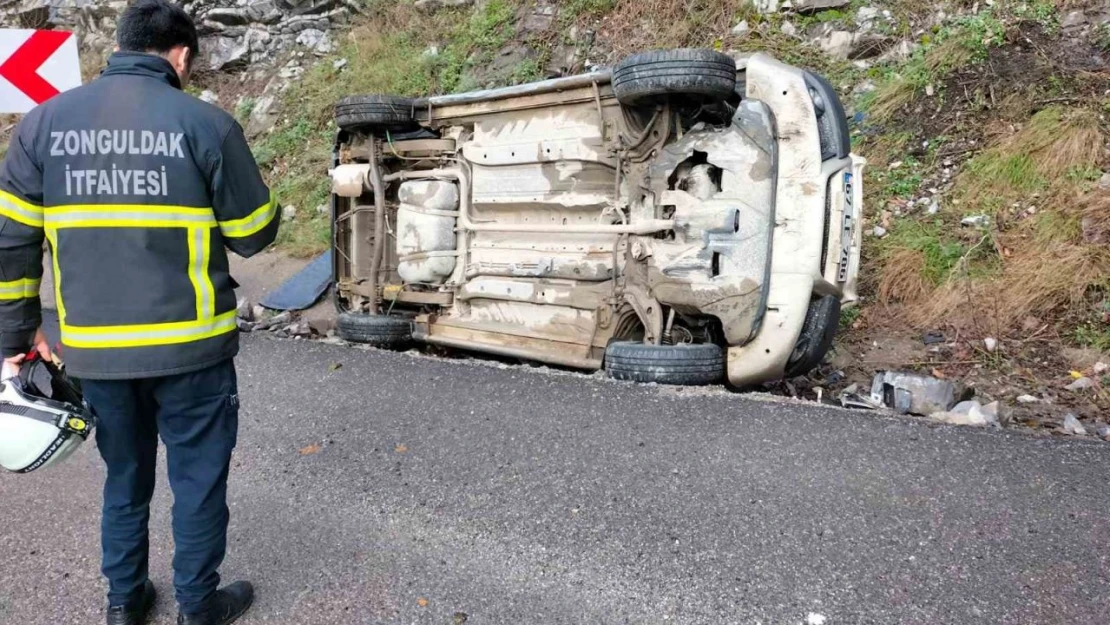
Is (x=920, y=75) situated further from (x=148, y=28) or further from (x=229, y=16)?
(x=229, y=16)

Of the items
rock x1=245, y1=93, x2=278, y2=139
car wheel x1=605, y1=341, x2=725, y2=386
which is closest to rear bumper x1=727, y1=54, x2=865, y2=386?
car wheel x1=605, y1=341, x2=725, y2=386

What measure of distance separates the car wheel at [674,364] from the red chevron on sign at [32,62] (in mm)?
3744

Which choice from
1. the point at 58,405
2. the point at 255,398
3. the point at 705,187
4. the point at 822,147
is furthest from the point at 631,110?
the point at 58,405

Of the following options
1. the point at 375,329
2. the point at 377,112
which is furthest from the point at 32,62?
the point at 375,329

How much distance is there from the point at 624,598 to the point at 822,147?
232 cm

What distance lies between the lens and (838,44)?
232 inches

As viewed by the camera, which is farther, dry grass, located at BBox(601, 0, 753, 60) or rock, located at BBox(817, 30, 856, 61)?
dry grass, located at BBox(601, 0, 753, 60)

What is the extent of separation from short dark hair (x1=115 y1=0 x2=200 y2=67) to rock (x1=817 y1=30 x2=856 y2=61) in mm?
5393

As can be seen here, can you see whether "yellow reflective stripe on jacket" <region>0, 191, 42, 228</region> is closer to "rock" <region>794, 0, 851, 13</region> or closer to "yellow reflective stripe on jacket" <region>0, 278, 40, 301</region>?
"yellow reflective stripe on jacket" <region>0, 278, 40, 301</region>

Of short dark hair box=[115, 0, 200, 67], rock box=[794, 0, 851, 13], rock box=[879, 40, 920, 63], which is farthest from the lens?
rock box=[794, 0, 851, 13]

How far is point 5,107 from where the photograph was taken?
4.19 metres

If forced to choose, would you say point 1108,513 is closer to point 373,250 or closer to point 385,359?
point 385,359

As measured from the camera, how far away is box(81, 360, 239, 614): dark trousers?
1.81 meters

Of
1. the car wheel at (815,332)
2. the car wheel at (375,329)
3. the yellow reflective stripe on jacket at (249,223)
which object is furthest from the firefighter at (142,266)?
the car wheel at (375,329)
